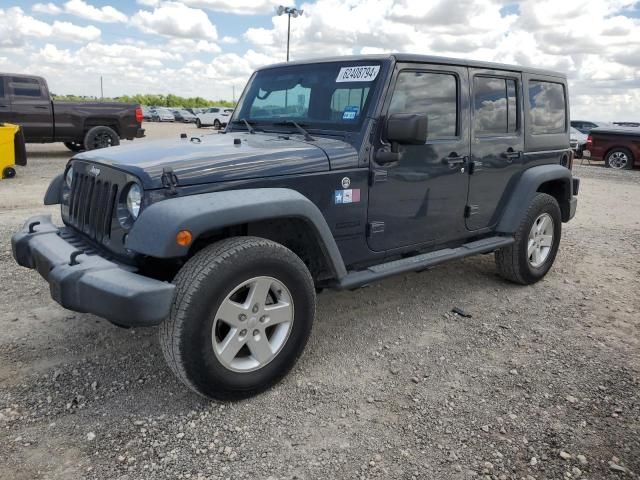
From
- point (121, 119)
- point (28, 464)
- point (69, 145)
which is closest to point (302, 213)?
point (28, 464)

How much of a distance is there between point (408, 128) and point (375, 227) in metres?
0.69

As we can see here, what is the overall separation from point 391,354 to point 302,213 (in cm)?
127

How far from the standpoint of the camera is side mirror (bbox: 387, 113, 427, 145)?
328cm

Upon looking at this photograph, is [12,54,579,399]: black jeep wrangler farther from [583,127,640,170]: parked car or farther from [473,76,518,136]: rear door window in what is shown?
[583,127,640,170]: parked car

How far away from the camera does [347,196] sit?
3.39 meters

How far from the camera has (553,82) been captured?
17.0 feet

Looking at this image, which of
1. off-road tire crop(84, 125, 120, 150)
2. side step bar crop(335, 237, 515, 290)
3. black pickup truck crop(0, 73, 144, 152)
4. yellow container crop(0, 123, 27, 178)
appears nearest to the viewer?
side step bar crop(335, 237, 515, 290)

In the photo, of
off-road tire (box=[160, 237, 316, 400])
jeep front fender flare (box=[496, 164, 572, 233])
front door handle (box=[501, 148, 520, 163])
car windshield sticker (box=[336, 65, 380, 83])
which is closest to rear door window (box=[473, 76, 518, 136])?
front door handle (box=[501, 148, 520, 163])

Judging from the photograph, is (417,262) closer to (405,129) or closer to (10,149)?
(405,129)

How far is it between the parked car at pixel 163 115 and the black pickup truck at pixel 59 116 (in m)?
33.9

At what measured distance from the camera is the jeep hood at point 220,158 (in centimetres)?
281

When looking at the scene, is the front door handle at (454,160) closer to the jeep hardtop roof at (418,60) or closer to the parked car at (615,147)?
the jeep hardtop roof at (418,60)

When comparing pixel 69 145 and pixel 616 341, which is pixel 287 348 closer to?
pixel 616 341

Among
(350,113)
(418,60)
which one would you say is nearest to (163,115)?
(418,60)
